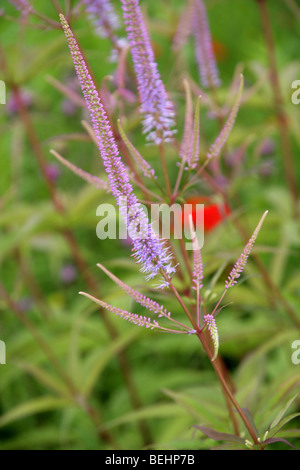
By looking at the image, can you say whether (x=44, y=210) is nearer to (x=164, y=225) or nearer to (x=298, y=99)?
(x=164, y=225)

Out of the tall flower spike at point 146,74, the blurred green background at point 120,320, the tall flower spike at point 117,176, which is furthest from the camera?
the blurred green background at point 120,320

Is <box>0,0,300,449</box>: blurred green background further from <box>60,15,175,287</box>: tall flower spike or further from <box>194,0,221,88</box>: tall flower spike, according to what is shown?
<box>60,15,175,287</box>: tall flower spike

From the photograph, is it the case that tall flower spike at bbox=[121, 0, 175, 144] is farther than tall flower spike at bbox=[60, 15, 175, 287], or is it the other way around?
tall flower spike at bbox=[121, 0, 175, 144]

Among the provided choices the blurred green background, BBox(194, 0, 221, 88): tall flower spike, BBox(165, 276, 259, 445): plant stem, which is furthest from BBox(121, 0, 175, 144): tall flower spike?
BBox(194, 0, 221, 88): tall flower spike

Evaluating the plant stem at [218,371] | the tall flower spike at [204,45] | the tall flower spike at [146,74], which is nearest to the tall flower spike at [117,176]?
the plant stem at [218,371]

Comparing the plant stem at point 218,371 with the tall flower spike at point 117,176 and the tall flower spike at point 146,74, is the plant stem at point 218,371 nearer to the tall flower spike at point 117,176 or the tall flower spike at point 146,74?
the tall flower spike at point 117,176

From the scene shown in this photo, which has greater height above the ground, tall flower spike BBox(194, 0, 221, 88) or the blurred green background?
tall flower spike BBox(194, 0, 221, 88)

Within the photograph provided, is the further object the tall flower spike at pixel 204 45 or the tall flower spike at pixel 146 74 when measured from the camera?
the tall flower spike at pixel 204 45
